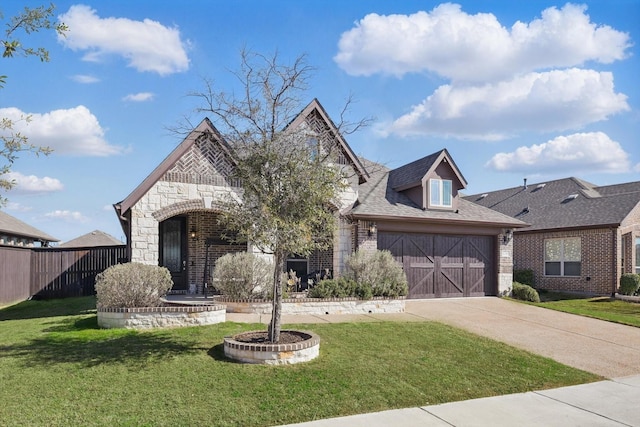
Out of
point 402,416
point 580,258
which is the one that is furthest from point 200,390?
point 580,258

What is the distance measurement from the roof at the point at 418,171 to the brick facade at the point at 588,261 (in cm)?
667

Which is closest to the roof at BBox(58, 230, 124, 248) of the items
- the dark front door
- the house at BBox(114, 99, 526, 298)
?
the dark front door

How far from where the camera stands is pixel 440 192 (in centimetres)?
1723

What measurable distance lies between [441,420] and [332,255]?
10284 mm

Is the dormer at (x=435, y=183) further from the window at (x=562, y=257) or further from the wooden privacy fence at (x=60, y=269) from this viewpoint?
the wooden privacy fence at (x=60, y=269)

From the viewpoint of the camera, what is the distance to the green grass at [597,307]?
13477mm

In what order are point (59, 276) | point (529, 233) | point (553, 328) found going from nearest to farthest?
1. point (553, 328)
2. point (59, 276)
3. point (529, 233)

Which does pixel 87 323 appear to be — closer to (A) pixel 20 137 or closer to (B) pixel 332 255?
(A) pixel 20 137

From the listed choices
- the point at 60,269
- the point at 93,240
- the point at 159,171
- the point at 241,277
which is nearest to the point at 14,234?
the point at 93,240

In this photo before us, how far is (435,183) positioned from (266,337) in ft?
34.8

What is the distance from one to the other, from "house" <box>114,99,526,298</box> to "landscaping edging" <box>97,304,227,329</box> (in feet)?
13.5

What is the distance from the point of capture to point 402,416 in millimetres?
5824

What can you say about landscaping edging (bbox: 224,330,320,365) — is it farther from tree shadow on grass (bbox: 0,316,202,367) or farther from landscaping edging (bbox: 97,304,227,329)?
landscaping edging (bbox: 97,304,227,329)

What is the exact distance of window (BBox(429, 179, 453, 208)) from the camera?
17.1 metres
